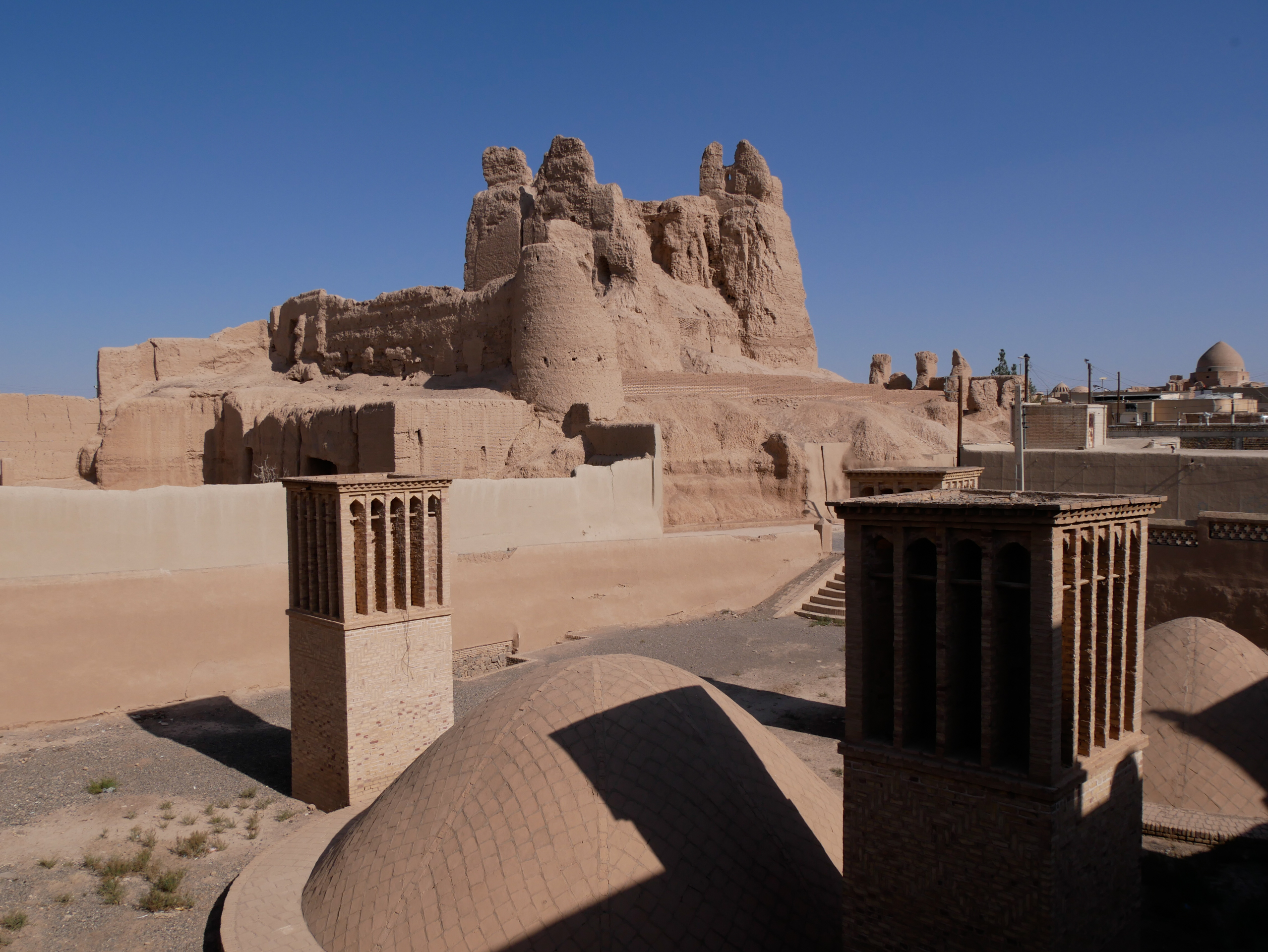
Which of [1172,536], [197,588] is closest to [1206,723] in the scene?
[1172,536]

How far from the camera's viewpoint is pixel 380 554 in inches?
346

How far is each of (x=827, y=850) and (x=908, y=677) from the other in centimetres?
181

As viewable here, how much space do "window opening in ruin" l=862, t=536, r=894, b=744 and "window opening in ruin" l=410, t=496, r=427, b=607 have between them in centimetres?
490

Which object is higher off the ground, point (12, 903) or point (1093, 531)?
point (1093, 531)

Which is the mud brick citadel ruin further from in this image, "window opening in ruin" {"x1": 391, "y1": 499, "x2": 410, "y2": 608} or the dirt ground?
the dirt ground

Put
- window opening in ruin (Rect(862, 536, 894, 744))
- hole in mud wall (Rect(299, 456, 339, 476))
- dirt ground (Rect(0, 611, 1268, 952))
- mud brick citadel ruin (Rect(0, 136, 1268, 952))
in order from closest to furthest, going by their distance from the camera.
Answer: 1. mud brick citadel ruin (Rect(0, 136, 1268, 952))
2. window opening in ruin (Rect(862, 536, 894, 744))
3. dirt ground (Rect(0, 611, 1268, 952))
4. hole in mud wall (Rect(299, 456, 339, 476))

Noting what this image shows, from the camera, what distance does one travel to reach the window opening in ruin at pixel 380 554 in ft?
28.7

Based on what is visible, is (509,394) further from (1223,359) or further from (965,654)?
(1223,359)

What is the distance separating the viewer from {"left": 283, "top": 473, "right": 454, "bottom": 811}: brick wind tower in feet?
27.9

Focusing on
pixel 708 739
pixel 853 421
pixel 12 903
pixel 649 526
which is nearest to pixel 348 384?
pixel 649 526

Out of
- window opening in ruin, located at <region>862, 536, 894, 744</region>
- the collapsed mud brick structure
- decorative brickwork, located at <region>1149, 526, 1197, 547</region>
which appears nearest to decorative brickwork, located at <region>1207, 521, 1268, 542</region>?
decorative brickwork, located at <region>1149, 526, 1197, 547</region>

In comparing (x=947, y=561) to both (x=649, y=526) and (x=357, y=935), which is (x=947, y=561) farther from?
(x=649, y=526)

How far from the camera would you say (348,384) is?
92.4 feet

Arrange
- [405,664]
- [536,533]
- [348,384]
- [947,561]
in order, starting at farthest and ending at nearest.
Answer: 1. [348,384]
2. [536,533]
3. [405,664]
4. [947,561]
